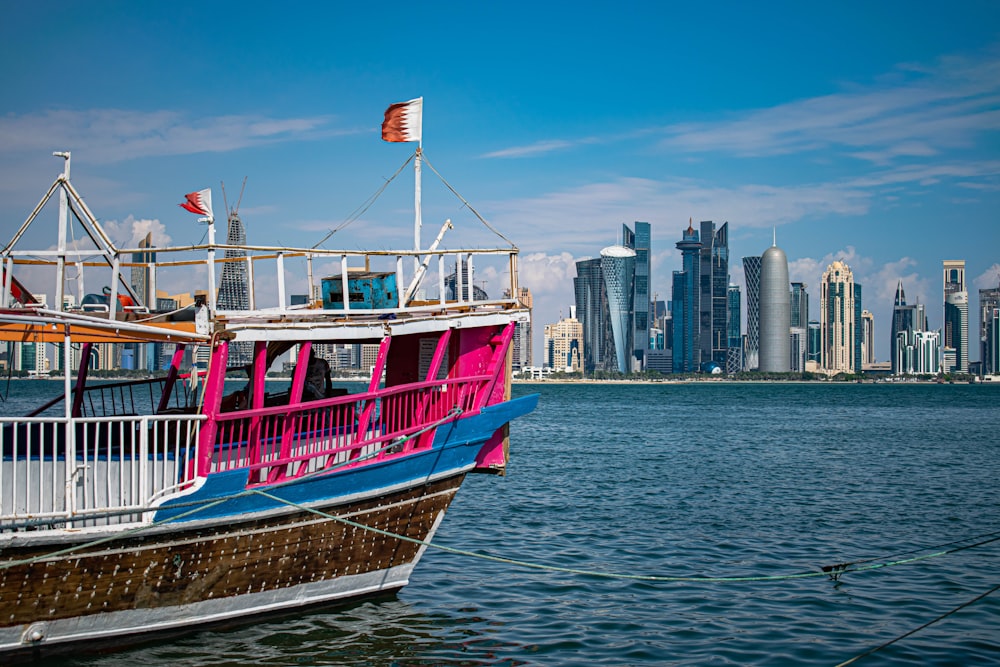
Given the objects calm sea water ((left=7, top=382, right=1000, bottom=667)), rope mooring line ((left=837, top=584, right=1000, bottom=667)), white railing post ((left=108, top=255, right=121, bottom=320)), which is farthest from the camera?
calm sea water ((left=7, top=382, right=1000, bottom=667))

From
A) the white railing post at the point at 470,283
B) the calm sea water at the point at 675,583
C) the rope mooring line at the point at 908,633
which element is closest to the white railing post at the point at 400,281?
the white railing post at the point at 470,283

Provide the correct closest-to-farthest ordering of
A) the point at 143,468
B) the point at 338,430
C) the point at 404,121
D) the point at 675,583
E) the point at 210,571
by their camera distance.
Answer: the point at 143,468 < the point at 210,571 < the point at 338,430 < the point at 404,121 < the point at 675,583

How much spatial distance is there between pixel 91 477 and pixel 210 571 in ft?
5.52

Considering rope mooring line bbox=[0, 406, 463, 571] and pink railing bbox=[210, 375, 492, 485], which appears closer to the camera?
rope mooring line bbox=[0, 406, 463, 571]

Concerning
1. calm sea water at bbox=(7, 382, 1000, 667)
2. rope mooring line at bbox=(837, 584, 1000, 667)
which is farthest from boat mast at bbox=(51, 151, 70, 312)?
rope mooring line at bbox=(837, 584, 1000, 667)

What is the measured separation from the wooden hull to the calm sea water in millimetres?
483

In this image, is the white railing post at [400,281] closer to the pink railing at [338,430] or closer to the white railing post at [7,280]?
the pink railing at [338,430]

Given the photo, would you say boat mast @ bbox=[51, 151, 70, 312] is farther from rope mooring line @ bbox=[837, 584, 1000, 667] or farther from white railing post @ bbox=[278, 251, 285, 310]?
rope mooring line @ bbox=[837, 584, 1000, 667]

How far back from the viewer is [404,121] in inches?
539

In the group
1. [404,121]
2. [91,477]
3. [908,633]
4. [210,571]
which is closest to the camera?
[91,477]

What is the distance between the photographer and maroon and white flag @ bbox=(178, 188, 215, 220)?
1128 centimetres

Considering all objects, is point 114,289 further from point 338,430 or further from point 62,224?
point 338,430

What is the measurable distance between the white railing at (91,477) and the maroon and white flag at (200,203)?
8.64 ft

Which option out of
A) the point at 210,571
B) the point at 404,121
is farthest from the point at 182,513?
the point at 404,121
